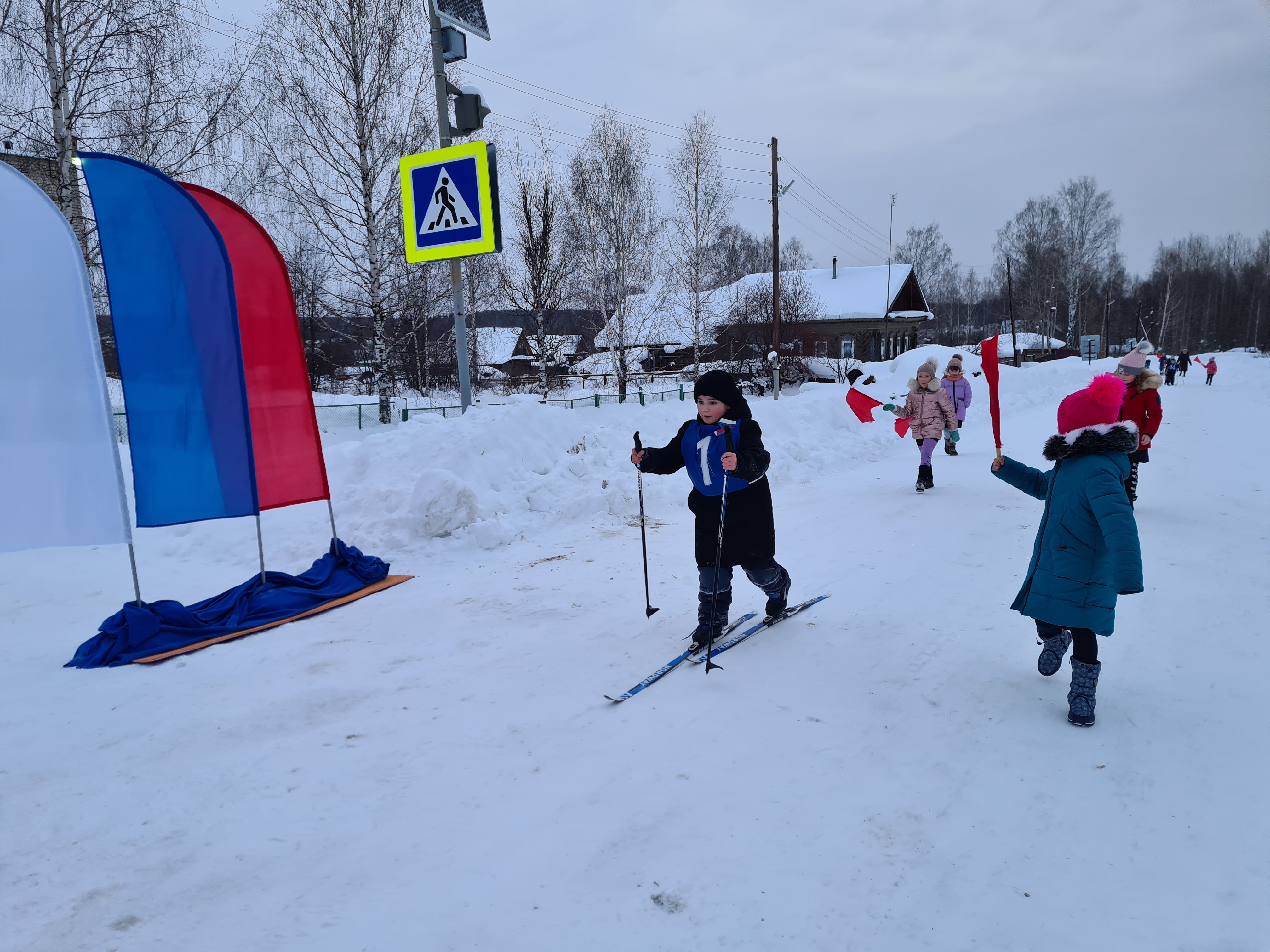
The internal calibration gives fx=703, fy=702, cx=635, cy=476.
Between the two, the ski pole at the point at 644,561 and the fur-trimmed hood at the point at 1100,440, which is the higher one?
the fur-trimmed hood at the point at 1100,440

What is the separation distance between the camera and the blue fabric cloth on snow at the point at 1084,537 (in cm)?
312

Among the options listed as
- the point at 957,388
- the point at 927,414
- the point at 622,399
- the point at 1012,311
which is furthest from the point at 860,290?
the point at 927,414

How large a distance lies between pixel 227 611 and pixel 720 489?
3613mm

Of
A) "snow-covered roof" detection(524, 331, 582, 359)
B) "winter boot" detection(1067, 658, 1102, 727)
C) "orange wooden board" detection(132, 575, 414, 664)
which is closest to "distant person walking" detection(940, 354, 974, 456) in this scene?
"winter boot" detection(1067, 658, 1102, 727)

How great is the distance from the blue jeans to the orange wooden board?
2715 millimetres

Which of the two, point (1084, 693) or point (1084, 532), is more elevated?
point (1084, 532)

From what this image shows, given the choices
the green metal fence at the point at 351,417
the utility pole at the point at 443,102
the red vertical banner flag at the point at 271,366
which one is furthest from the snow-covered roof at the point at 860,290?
the red vertical banner flag at the point at 271,366

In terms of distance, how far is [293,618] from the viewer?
16.7ft

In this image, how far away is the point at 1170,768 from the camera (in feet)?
9.59

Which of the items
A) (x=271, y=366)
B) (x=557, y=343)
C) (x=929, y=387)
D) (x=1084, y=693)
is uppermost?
(x=557, y=343)

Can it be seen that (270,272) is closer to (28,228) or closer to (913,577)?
(28,228)

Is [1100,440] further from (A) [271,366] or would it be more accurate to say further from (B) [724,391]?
(A) [271,366]

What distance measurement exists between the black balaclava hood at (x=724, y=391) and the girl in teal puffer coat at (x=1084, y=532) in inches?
64.6

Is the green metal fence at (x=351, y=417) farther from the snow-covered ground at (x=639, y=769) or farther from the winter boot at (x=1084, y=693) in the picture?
the winter boot at (x=1084, y=693)
